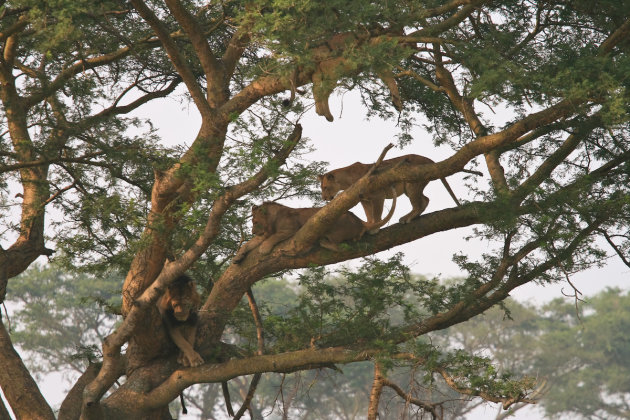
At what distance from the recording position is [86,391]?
310 inches

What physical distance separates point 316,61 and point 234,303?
3.11 metres

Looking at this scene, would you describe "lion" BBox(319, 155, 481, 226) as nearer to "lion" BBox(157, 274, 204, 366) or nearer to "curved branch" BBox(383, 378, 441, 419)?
"curved branch" BBox(383, 378, 441, 419)

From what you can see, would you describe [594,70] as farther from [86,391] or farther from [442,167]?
[86,391]

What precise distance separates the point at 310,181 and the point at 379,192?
90 cm

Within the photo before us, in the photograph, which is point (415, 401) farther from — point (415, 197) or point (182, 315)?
point (182, 315)

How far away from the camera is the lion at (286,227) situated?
870 centimetres

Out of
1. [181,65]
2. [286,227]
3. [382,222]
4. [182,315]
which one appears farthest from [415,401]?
[181,65]

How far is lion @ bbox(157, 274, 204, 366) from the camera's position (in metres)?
8.85

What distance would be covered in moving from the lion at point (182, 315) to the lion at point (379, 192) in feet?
7.72

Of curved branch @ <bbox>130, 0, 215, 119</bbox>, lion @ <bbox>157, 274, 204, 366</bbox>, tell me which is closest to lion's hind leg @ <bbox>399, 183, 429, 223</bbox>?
curved branch @ <bbox>130, 0, 215, 119</bbox>

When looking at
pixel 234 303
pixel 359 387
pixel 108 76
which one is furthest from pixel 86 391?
pixel 359 387

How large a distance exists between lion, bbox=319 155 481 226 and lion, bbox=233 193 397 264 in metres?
0.38

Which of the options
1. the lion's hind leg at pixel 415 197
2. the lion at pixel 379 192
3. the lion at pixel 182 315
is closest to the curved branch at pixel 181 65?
the lion at pixel 182 315

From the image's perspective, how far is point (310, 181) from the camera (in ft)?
31.5
